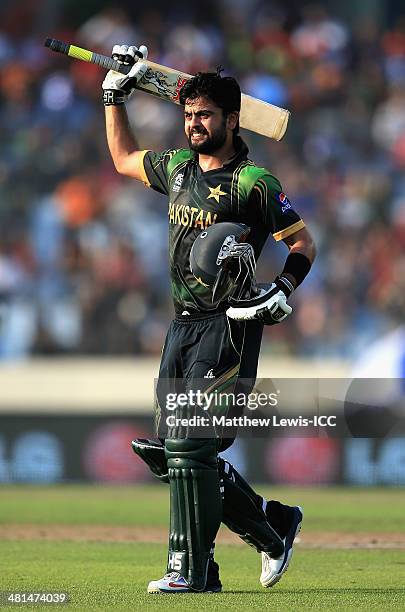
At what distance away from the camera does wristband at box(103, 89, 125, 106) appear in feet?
20.2

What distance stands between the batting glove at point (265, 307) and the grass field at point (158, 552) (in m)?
1.15

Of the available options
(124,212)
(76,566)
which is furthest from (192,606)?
(124,212)

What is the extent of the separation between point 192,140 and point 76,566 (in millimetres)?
2414

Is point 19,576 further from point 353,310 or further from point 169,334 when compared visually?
point 353,310

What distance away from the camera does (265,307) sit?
5.35 meters

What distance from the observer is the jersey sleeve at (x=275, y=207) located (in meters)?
5.59

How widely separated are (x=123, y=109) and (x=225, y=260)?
3.88 ft

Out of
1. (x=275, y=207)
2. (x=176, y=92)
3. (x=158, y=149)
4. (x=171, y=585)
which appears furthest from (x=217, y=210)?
(x=158, y=149)

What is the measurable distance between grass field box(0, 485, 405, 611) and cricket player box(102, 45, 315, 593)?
25cm

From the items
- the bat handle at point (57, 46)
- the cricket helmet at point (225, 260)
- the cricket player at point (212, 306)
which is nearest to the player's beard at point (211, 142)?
the cricket player at point (212, 306)

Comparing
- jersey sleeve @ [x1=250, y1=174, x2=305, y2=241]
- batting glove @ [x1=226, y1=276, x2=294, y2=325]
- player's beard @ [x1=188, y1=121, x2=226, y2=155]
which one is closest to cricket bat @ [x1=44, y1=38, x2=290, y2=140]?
player's beard @ [x1=188, y1=121, x2=226, y2=155]

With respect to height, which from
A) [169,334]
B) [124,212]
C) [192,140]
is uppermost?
[124,212]

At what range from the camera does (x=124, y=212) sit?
47.9 feet

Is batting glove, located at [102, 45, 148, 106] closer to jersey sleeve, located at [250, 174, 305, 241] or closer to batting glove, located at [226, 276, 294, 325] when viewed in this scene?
jersey sleeve, located at [250, 174, 305, 241]
